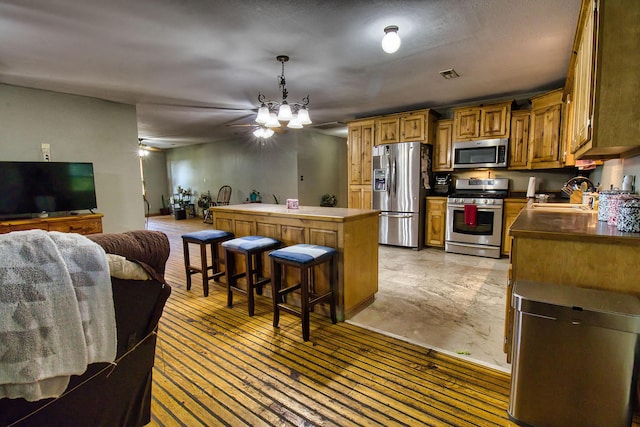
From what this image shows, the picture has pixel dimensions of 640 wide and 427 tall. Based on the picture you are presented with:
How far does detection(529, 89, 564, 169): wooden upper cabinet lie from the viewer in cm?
416

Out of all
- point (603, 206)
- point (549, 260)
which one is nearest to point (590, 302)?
point (549, 260)

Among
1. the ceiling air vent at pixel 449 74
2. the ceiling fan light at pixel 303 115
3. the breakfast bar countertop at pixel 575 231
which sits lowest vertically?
the breakfast bar countertop at pixel 575 231

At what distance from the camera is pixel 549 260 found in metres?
1.69

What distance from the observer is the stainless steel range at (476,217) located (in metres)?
4.66

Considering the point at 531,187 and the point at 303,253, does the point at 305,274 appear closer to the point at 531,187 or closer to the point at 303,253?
the point at 303,253

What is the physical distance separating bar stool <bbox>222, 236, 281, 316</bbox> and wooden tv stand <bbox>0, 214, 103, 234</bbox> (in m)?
2.32

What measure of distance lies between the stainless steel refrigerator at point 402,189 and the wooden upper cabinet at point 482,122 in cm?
59

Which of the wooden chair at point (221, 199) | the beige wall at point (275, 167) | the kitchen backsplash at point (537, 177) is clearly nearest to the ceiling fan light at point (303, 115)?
the kitchen backsplash at point (537, 177)

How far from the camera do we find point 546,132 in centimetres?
431

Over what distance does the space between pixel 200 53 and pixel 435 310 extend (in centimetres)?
334

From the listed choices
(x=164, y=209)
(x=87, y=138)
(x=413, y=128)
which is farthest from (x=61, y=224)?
(x=164, y=209)

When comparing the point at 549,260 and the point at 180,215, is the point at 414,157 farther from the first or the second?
the point at 180,215

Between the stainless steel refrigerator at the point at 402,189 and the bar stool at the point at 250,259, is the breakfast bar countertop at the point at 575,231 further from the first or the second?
the stainless steel refrigerator at the point at 402,189

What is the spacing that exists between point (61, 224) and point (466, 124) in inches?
233
